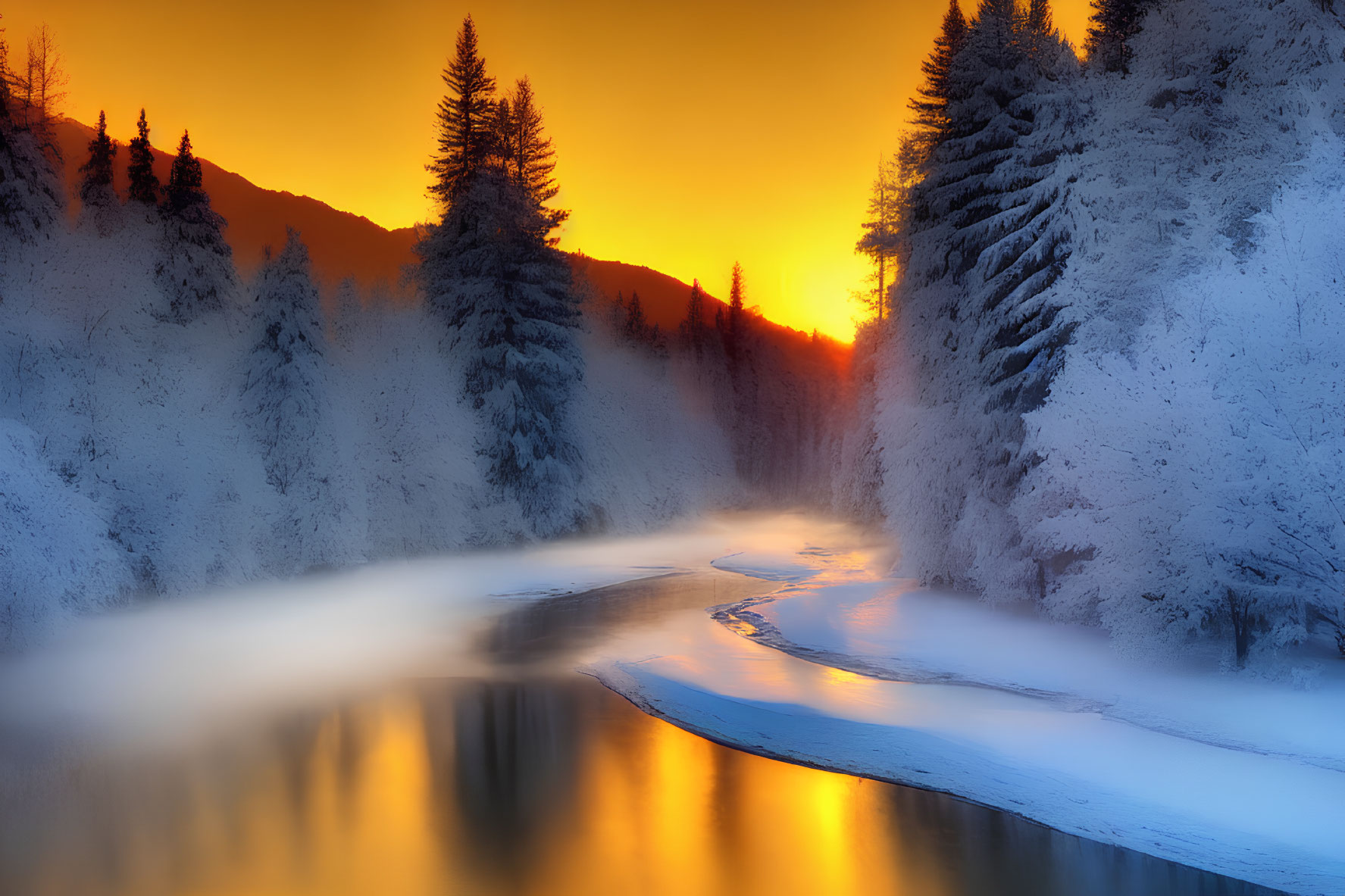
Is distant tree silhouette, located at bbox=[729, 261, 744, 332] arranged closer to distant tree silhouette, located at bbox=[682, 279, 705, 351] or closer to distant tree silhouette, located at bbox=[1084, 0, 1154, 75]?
distant tree silhouette, located at bbox=[682, 279, 705, 351]

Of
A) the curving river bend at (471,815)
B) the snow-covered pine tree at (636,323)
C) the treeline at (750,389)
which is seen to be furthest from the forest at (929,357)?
the snow-covered pine tree at (636,323)

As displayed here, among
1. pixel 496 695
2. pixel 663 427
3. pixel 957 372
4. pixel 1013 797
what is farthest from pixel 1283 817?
pixel 663 427

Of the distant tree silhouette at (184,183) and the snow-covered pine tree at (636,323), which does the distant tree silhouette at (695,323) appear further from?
the distant tree silhouette at (184,183)

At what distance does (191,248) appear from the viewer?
1118 inches

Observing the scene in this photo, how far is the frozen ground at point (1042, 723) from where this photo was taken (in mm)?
7703

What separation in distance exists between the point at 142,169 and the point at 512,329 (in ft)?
47.8

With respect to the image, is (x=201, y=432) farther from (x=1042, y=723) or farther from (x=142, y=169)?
(x=1042, y=723)

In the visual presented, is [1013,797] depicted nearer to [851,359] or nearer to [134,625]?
[134,625]

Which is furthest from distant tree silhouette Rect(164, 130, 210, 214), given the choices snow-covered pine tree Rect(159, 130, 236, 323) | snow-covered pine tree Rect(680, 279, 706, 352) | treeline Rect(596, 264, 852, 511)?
snow-covered pine tree Rect(680, 279, 706, 352)

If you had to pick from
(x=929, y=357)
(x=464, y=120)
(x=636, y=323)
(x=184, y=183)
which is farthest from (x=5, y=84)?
(x=636, y=323)

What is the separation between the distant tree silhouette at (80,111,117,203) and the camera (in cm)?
3095

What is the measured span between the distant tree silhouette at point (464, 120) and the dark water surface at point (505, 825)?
93.0 ft

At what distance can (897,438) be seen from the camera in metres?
18.5

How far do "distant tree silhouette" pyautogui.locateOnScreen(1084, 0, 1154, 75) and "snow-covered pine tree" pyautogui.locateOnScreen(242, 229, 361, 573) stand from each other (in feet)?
70.6
